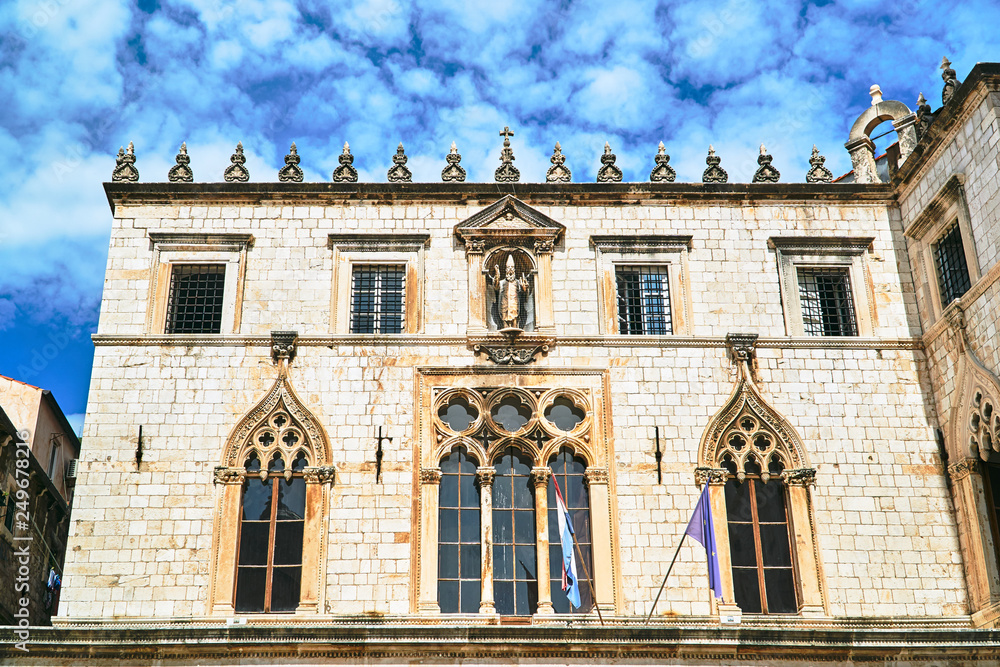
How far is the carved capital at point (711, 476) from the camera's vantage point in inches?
765

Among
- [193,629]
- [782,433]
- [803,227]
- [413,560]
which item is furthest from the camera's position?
[803,227]

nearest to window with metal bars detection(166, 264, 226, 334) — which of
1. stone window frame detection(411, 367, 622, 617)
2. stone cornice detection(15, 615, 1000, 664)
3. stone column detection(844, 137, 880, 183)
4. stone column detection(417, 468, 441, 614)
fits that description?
stone window frame detection(411, 367, 622, 617)

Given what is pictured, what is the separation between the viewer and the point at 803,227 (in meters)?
21.6

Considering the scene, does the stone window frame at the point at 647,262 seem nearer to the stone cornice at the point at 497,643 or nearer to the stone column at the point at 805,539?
the stone column at the point at 805,539

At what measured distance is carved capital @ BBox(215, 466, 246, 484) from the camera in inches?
756

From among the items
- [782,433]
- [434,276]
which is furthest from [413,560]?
[782,433]

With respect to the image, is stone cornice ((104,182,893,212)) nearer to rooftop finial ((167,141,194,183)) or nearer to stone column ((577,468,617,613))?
rooftop finial ((167,141,194,183))

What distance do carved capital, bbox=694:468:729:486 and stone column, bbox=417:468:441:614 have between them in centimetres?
439

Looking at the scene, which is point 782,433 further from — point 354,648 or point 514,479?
point 354,648

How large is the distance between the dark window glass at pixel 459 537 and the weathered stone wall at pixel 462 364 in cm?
63

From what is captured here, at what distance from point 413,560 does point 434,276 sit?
5.26 metres

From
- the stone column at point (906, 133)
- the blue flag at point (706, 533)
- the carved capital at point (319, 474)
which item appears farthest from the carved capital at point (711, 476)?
the stone column at point (906, 133)

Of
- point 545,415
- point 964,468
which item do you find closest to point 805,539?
point 964,468

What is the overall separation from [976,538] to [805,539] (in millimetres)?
2744
